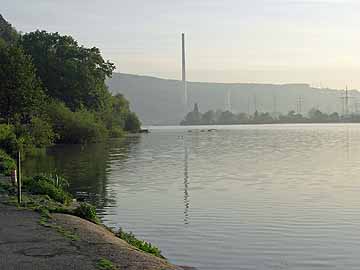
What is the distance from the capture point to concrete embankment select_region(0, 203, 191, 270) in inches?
468

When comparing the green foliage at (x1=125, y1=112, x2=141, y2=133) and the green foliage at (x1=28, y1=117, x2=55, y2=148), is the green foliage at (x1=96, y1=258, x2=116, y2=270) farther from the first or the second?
the green foliage at (x1=125, y1=112, x2=141, y2=133)

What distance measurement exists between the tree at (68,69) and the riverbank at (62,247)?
74458 mm

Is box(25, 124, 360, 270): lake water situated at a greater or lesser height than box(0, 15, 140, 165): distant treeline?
lesser

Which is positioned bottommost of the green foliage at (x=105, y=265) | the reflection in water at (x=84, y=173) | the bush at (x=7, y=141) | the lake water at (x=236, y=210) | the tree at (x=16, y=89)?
the lake water at (x=236, y=210)

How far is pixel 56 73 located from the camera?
300 ft

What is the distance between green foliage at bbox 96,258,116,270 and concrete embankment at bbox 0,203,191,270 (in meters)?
0.08

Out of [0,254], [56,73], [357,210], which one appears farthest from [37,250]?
[56,73]

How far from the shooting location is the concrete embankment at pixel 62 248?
11883 mm

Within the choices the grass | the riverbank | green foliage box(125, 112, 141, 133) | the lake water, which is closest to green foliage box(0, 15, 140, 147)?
the lake water

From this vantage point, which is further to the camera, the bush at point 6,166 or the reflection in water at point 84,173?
the bush at point 6,166

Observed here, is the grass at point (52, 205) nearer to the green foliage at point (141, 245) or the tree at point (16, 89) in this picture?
the green foliage at point (141, 245)

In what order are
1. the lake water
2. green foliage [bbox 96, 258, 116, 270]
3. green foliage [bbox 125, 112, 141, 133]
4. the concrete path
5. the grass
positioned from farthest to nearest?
green foliage [bbox 125, 112, 141, 133] → the lake water → the grass → the concrete path → green foliage [bbox 96, 258, 116, 270]

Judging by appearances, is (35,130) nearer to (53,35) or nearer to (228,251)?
(53,35)

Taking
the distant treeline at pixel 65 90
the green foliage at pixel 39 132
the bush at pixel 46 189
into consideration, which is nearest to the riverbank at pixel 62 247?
the bush at pixel 46 189
